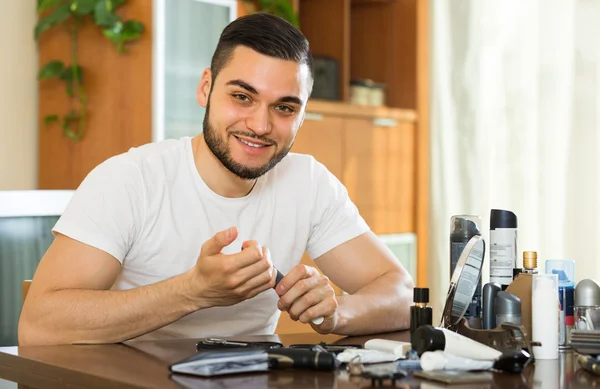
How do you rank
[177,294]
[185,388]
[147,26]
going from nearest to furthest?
[185,388]
[177,294]
[147,26]

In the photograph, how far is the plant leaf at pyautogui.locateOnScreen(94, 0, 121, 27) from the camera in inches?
134

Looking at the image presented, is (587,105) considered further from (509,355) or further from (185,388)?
(185,388)

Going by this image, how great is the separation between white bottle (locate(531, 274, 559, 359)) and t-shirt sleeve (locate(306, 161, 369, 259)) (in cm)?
71

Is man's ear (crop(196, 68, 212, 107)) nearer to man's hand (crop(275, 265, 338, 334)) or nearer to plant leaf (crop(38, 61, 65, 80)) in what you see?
man's hand (crop(275, 265, 338, 334))

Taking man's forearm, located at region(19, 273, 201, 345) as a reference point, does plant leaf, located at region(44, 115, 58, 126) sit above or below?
above

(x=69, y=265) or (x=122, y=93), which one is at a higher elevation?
(x=122, y=93)

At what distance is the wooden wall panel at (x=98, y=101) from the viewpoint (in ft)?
11.5

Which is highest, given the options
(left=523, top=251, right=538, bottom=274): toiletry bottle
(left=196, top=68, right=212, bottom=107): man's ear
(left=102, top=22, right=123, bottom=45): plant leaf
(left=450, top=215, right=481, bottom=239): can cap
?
(left=102, top=22, right=123, bottom=45): plant leaf

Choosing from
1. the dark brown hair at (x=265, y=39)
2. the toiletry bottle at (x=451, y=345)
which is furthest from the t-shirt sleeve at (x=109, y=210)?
the toiletry bottle at (x=451, y=345)

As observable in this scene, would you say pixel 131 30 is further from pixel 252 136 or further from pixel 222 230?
pixel 222 230

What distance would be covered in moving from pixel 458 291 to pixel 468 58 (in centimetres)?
311

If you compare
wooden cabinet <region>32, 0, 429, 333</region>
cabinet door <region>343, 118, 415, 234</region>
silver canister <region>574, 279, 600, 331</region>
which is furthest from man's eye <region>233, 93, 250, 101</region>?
cabinet door <region>343, 118, 415, 234</region>

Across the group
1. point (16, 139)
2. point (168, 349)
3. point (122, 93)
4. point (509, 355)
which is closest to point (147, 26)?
point (122, 93)

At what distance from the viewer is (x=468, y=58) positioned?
450 cm
